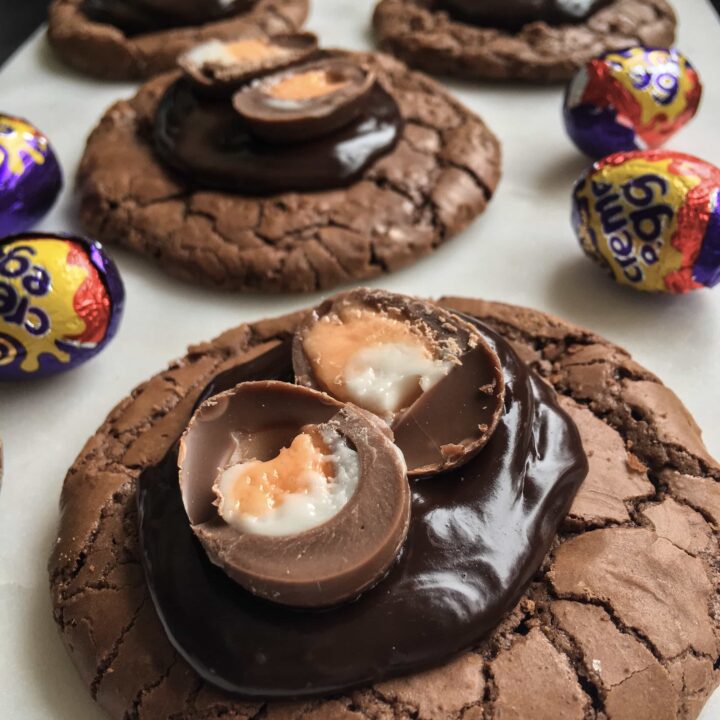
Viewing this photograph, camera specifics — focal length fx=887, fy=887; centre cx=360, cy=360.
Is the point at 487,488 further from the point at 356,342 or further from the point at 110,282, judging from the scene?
the point at 110,282

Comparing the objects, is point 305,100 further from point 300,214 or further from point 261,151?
point 300,214

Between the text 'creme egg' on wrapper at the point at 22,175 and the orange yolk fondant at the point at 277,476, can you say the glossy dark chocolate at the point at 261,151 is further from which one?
the orange yolk fondant at the point at 277,476

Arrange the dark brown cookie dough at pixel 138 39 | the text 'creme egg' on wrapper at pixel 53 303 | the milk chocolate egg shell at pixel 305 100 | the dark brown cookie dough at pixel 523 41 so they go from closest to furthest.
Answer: the text 'creme egg' on wrapper at pixel 53 303 → the milk chocolate egg shell at pixel 305 100 → the dark brown cookie dough at pixel 523 41 → the dark brown cookie dough at pixel 138 39

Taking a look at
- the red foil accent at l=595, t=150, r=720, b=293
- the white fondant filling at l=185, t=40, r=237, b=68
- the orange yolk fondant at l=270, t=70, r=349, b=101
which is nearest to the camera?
the red foil accent at l=595, t=150, r=720, b=293

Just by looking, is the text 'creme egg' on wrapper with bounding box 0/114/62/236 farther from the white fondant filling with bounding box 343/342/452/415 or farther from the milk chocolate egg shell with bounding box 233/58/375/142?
the white fondant filling with bounding box 343/342/452/415

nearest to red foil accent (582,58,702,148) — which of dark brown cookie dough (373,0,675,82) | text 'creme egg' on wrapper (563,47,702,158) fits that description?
text 'creme egg' on wrapper (563,47,702,158)

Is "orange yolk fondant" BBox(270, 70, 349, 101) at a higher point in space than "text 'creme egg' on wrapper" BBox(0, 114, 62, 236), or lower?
higher

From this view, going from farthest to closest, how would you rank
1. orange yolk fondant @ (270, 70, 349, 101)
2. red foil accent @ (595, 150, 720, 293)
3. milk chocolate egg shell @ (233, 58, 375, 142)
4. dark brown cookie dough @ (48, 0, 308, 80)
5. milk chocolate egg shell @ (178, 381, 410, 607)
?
dark brown cookie dough @ (48, 0, 308, 80)
orange yolk fondant @ (270, 70, 349, 101)
milk chocolate egg shell @ (233, 58, 375, 142)
red foil accent @ (595, 150, 720, 293)
milk chocolate egg shell @ (178, 381, 410, 607)

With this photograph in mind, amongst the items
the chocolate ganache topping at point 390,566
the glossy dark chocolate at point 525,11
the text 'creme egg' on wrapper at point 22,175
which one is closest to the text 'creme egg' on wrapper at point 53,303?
the text 'creme egg' on wrapper at point 22,175
